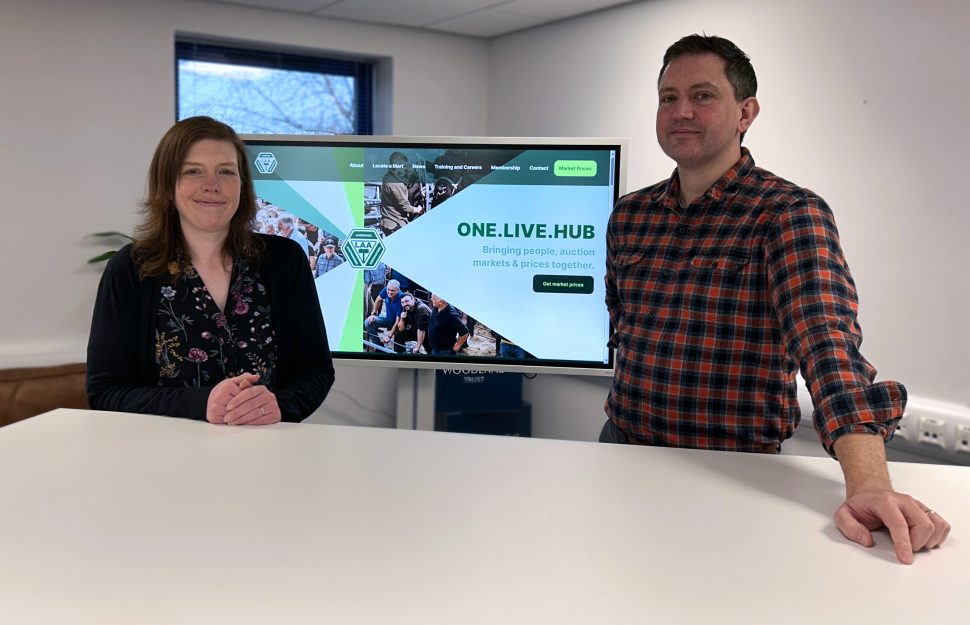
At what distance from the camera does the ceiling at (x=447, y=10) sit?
4.29 metres

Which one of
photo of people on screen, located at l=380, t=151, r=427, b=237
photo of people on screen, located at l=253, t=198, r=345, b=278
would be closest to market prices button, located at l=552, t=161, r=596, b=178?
photo of people on screen, located at l=380, t=151, r=427, b=237

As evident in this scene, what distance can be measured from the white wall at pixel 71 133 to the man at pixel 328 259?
1640 mm

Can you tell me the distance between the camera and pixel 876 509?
1188mm

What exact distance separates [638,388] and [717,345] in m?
0.21

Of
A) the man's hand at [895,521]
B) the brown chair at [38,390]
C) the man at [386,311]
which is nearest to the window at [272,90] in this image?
the brown chair at [38,390]

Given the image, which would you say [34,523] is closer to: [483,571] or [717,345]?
[483,571]

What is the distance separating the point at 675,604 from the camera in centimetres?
97

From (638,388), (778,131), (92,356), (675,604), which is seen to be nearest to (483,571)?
(675,604)

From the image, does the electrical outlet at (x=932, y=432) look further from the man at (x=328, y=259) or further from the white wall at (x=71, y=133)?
the white wall at (x=71, y=133)

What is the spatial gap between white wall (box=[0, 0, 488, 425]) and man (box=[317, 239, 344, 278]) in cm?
164

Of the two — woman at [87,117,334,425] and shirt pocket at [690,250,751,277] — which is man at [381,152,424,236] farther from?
shirt pocket at [690,250,751,277]

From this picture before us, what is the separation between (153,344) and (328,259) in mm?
1241

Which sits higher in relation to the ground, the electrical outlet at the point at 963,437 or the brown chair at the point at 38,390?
the electrical outlet at the point at 963,437

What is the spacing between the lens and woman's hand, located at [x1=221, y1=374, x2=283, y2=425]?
1.74 m
